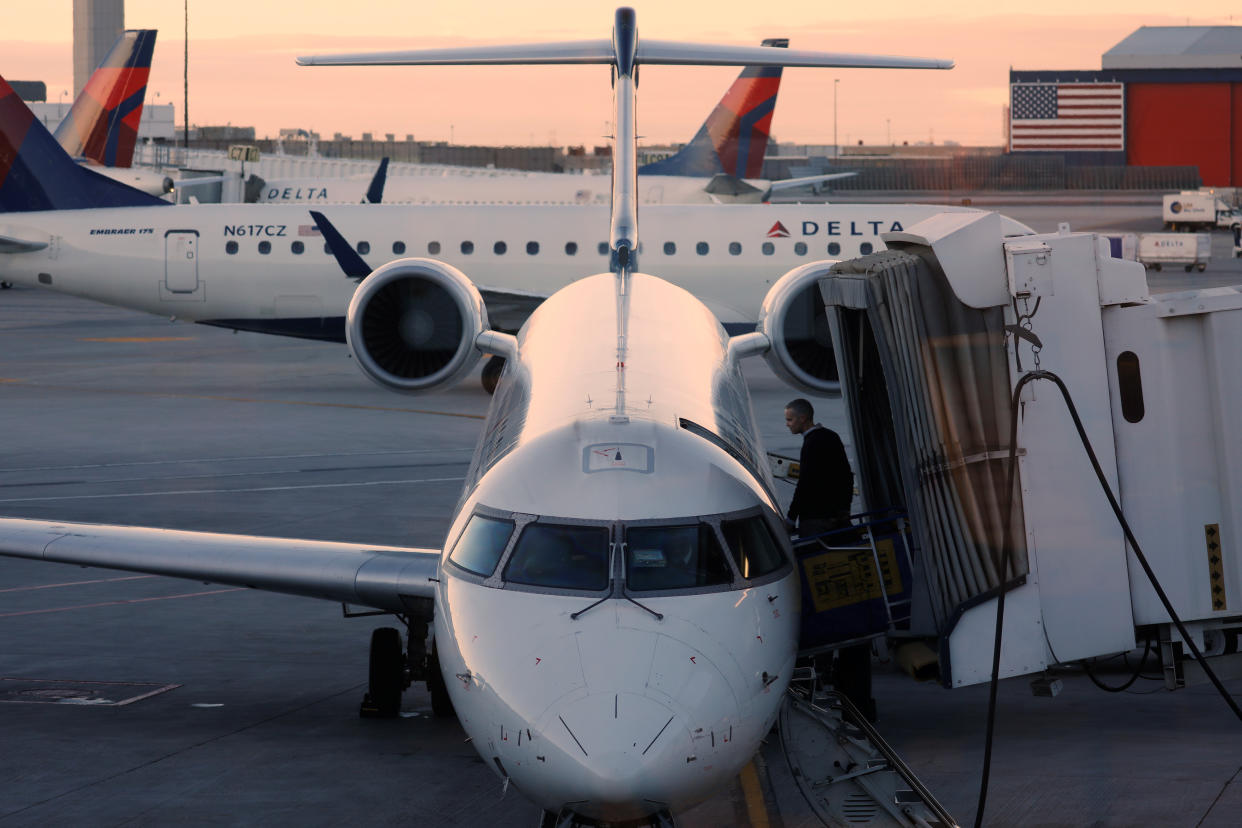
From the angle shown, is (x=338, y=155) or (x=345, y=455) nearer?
(x=345, y=455)

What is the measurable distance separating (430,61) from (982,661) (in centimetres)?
1007

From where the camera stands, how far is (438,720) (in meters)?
11.8

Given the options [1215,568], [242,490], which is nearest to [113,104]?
[242,490]

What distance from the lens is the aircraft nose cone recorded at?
290 inches

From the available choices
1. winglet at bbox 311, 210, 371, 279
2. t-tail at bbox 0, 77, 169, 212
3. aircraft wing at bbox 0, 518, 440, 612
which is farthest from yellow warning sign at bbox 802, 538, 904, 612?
t-tail at bbox 0, 77, 169, 212

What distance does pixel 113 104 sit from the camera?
57.4m

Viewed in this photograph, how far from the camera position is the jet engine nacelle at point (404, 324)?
22.3m

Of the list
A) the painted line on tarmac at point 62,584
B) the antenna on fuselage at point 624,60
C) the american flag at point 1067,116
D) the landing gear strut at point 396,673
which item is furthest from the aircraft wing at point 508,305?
the american flag at point 1067,116

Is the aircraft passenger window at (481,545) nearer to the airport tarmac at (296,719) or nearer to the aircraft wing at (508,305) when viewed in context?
the airport tarmac at (296,719)

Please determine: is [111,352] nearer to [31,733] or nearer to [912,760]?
[31,733]

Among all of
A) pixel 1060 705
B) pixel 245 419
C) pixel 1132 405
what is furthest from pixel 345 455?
pixel 1132 405

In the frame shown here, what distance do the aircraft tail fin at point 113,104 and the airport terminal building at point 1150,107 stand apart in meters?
111

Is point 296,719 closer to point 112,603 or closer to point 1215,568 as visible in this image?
point 112,603

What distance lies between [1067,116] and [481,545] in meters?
156
